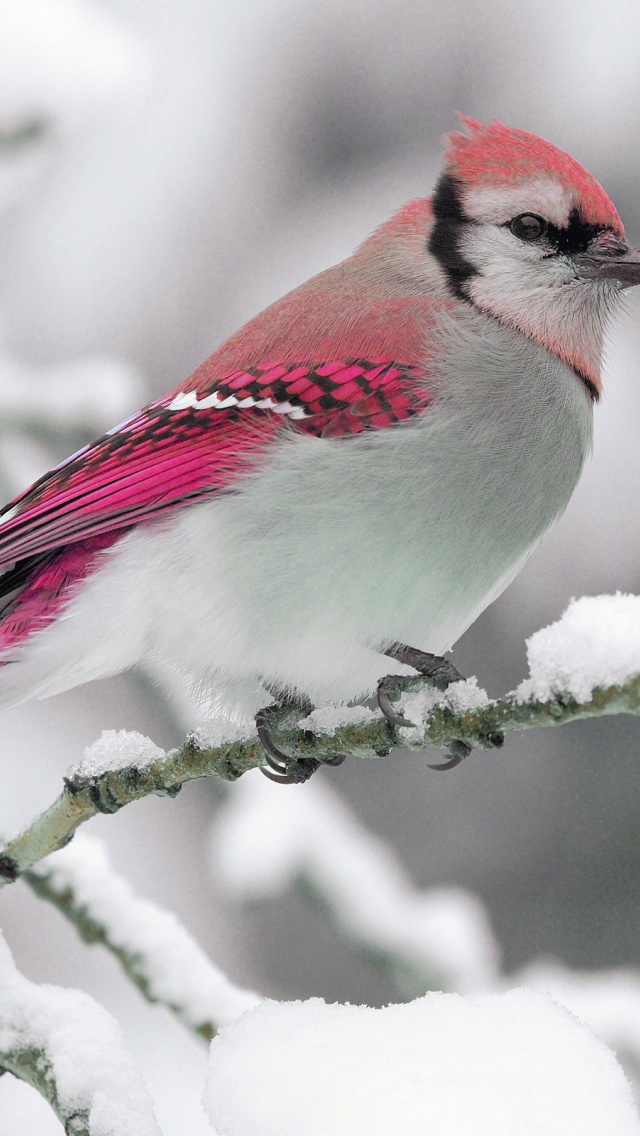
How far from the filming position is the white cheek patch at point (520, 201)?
2188 mm

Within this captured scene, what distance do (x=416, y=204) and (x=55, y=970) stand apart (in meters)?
2.11

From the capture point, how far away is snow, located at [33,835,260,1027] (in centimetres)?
190

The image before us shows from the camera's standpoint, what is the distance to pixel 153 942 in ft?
6.40

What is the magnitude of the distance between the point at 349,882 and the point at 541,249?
1.25 m

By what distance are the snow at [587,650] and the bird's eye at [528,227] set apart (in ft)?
4.01

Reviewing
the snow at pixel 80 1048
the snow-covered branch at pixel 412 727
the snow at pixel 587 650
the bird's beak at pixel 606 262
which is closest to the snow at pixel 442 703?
the snow-covered branch at pixel 412 727

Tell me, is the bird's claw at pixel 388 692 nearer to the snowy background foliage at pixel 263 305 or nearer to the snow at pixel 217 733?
the snow at pixel 217 733

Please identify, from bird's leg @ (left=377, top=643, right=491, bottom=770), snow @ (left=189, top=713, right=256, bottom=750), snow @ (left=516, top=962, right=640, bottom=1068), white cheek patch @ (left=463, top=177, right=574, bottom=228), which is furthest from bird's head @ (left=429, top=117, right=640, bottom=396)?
snow @ (left=516, top=962, right=640, bottom=1068)

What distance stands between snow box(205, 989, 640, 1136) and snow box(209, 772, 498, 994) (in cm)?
108

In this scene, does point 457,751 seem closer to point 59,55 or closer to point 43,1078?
point 43,1078

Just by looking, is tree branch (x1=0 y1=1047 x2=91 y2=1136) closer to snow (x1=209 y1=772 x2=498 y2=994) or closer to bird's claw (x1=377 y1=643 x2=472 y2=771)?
bird's claw (x1=377 y1=643 x2=472 y2=771)

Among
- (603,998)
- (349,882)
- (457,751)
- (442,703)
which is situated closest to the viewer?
(442,703)

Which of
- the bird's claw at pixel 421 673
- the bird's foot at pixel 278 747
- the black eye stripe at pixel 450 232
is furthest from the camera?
the black eye stripe at pixel 450 232

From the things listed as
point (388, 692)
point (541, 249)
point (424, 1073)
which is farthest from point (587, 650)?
point (541, 249)
